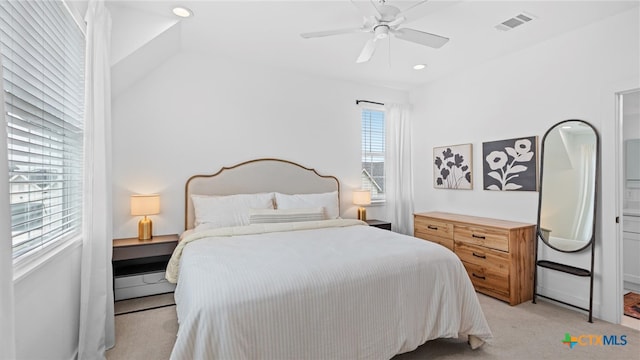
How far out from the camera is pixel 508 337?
7.77 ft

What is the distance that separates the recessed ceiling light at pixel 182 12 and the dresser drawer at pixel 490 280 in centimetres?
370

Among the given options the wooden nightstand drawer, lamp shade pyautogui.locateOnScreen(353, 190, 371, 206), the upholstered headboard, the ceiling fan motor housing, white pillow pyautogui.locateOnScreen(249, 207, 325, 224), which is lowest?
the wooden nightstand drawer

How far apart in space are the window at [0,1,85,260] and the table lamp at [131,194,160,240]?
0.90 metres

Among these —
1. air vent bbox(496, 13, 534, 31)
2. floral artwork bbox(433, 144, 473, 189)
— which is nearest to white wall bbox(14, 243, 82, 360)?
air vent bbox(496, 13, 534, 31)

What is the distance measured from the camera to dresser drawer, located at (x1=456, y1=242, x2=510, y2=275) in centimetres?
305

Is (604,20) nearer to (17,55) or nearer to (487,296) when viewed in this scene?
(487,296)

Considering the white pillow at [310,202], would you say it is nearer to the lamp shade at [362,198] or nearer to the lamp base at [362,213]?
the lamp shade at [362,198]

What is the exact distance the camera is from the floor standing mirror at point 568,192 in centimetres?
279

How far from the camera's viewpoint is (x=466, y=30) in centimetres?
291

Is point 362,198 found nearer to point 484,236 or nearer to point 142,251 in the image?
point 484,236

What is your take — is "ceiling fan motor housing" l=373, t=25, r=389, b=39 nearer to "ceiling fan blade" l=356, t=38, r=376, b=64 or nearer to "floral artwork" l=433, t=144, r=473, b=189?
"ceiling fan blade" l=356, t=38, r=376, b=64

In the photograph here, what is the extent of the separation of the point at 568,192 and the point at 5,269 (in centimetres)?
390

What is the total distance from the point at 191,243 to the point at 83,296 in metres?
0.75

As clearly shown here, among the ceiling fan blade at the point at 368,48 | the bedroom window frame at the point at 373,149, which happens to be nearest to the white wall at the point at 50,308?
the ceiling fan blade at the point at 368,48
